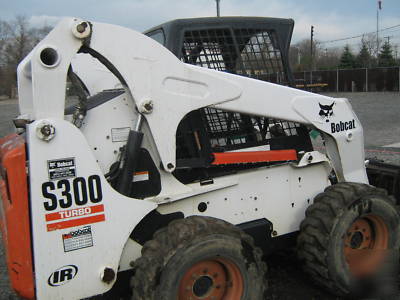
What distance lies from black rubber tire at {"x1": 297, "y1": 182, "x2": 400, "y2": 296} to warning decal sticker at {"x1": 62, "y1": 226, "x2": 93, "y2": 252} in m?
1.73

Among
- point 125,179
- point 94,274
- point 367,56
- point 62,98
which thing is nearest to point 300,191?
point 125,179

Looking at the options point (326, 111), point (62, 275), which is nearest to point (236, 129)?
point (326, 111)

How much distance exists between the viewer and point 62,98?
8.81 feet

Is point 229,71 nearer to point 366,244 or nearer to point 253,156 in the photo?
point 253,156

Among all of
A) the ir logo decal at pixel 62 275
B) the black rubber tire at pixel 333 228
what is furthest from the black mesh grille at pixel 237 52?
the ir logo decal at pixel 62 275

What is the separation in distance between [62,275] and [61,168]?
69cm

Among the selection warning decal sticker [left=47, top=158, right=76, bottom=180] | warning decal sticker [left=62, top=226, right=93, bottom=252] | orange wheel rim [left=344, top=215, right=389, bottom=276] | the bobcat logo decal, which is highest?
the bobcat logo decal

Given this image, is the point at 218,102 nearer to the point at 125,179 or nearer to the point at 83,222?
the point at 125,179

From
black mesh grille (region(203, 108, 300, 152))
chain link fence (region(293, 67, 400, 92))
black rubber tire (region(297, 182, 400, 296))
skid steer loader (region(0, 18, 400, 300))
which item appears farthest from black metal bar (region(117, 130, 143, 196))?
chain link fence (region(293, 67, 400, 92))

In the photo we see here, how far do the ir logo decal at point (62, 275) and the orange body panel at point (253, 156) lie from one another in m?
1.26

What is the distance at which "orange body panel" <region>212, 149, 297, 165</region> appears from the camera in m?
3.27

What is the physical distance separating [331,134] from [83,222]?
2.21 metres

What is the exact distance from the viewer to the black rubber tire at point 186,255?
2.70 metres

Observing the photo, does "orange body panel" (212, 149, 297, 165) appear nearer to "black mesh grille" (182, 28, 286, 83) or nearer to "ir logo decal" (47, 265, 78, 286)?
"black mesh grille" (182, 28, 286, 83)
